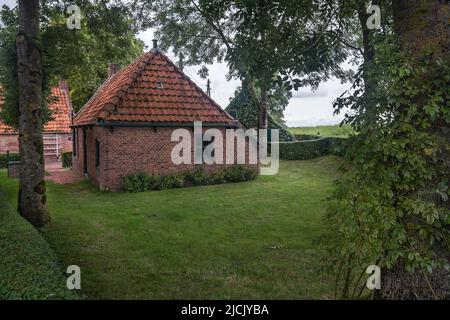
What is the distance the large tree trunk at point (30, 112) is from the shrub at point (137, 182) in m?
6.35

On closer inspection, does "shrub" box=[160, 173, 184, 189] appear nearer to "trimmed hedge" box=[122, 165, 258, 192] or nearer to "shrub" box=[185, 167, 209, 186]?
"trimmed hedge" box=[122, 165, 258, 192]

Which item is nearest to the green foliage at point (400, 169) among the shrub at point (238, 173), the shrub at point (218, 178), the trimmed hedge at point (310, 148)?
the shrub at point (218, 178)

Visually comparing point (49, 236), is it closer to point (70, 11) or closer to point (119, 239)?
point (119, 239)

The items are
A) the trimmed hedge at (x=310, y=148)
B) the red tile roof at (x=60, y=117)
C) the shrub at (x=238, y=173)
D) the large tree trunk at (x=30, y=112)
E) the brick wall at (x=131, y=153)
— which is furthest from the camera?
the red tile roof at (x=60, y=117)

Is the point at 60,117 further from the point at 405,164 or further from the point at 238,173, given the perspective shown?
the point at 405,164

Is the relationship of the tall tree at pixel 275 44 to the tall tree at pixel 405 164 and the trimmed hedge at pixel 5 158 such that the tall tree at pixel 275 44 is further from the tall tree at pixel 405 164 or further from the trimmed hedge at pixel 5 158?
the trimmed hedge at pixel 5 158

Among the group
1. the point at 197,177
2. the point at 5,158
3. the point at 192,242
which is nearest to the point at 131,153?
the point at 197,177

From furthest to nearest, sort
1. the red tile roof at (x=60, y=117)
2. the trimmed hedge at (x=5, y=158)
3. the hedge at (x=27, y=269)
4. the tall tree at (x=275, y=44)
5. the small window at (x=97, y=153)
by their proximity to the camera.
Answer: the red tile roof at (x=60, y=117) → the trimmed hedge at (x=5, y=158) → the small window at (x=97, y=153) → the tall tree at (x=275, y=44) → the hedge at (x=27, y=269)

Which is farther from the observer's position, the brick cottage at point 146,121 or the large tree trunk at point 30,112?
the brick cottage at point 146,121

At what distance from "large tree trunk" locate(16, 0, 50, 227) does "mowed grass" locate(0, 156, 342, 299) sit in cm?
87

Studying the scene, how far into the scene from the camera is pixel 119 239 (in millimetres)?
8820

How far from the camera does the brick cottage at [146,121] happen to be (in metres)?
15.7

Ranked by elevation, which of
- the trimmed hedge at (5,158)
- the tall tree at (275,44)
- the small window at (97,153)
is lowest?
the trimmed hedge at (5,158)
